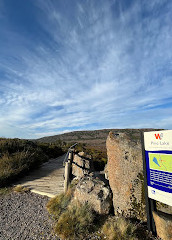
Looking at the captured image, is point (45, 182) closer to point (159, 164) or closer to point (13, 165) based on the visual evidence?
point (13, 165)

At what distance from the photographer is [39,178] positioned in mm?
8617

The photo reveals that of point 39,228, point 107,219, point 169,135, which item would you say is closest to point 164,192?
point 169,135

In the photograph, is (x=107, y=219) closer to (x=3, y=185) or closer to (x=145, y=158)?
(x=145, y=158)

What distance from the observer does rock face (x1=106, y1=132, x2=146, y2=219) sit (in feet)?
12.9

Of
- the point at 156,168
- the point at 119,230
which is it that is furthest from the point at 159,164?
the point at 119,230

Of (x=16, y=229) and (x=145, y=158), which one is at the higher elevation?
(x=145, y=158)

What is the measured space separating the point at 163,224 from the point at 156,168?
1180 millimetres

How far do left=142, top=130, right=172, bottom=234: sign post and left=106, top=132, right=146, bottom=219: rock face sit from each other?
318mm

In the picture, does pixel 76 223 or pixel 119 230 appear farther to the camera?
pixel 76 223

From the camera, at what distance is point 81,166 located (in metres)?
6.98

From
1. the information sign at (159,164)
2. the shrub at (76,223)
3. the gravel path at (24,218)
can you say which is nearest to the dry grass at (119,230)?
the shrub at (76,223)

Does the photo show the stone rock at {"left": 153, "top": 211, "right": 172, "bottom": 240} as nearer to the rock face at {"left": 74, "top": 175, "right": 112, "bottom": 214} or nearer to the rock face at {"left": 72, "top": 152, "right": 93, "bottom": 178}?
the rock face at {"left": 74, "top": 175, "right": 112, "bottom": 214}

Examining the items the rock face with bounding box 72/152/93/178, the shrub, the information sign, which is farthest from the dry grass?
the rock face with bounding box 72/152/93/178

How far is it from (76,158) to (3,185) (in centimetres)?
389
